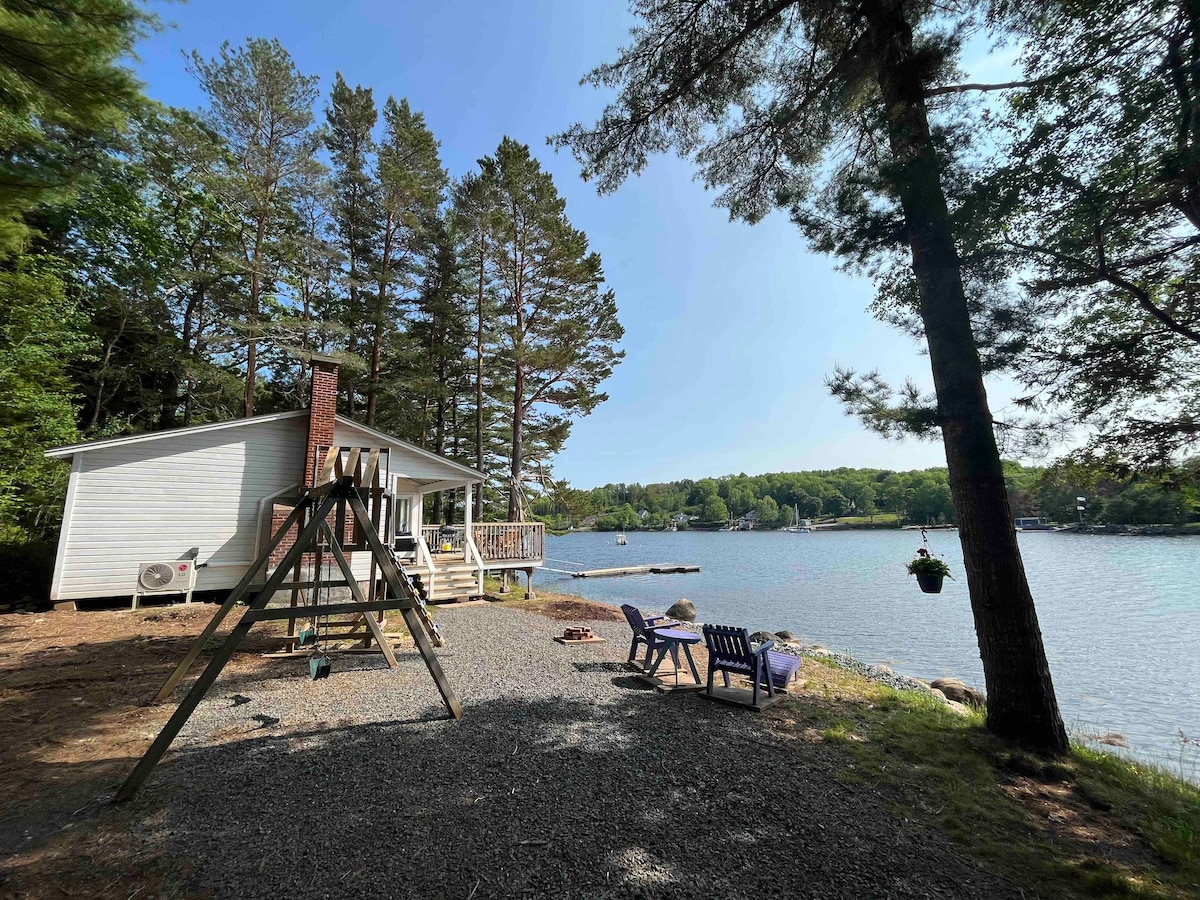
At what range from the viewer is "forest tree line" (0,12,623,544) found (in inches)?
598

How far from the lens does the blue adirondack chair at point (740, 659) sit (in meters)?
5.62

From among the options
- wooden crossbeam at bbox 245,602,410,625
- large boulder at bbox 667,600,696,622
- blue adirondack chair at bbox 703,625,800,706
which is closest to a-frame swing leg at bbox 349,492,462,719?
wooden crossbeam at bbox 245,602,410,625

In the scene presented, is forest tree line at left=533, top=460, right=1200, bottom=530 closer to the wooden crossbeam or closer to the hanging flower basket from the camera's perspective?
the hanging flower basket

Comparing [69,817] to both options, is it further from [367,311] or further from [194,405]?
[194,405]

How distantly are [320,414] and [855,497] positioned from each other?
81.4 m

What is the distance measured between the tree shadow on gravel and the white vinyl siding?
7.99 meters

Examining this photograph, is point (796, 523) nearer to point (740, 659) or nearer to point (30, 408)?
point (740, 659)

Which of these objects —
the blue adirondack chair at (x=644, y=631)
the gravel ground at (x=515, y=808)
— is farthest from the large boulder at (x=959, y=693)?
the gravel ground at (x=515, y=808)

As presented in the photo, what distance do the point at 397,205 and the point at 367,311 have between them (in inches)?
159

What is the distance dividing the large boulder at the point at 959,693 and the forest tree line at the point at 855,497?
4.39m

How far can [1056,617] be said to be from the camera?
16.7 metres

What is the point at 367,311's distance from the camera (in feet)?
59.7

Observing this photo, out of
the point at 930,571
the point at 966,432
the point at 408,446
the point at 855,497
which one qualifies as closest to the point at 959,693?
the point at 930,571

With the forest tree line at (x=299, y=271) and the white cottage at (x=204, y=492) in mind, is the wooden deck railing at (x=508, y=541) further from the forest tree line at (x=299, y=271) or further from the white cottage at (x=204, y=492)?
the forest tree line at (x=299, y=271)
